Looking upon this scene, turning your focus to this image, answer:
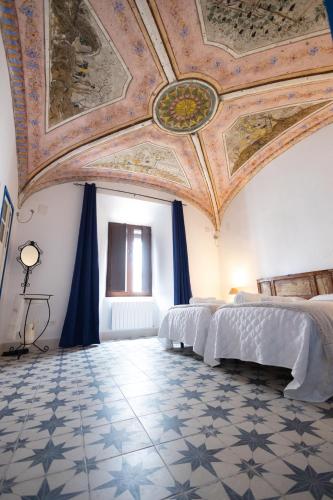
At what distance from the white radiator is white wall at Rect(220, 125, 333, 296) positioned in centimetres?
221

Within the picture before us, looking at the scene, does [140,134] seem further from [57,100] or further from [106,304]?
[106,304]

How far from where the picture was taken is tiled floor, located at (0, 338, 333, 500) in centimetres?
91

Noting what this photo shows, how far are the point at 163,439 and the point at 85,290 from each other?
3.81m

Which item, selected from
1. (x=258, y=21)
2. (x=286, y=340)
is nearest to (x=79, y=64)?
(x=258, y=21)

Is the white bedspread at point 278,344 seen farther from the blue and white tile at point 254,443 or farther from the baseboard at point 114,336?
the baseboard at point 114,336

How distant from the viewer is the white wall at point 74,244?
4.49 m

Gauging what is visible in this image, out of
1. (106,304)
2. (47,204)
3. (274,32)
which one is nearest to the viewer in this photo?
(274,32)

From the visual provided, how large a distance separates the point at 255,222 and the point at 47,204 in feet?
15.7

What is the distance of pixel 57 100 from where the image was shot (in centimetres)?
348

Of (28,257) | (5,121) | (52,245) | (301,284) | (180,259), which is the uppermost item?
(5,121)

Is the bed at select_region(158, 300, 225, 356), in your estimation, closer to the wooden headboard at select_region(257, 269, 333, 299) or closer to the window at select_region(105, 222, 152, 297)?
the wooden headboard at select_region(257, 269, 333, 299)

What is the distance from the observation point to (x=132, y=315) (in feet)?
18.0

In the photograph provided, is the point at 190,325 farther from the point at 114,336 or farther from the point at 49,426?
the point at 114,336

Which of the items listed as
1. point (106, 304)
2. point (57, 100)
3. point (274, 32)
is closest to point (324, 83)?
point (274, 32)
